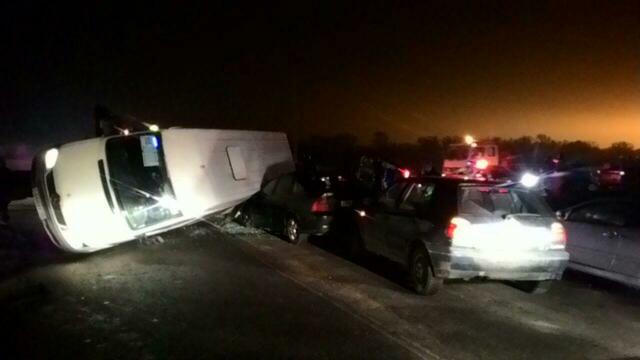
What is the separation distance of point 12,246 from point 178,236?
10.2ft

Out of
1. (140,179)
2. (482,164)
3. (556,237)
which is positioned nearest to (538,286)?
(556,237)

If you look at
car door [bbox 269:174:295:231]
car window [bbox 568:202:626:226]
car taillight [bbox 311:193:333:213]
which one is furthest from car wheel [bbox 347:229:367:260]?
car window [bbox 568:202:626:226]

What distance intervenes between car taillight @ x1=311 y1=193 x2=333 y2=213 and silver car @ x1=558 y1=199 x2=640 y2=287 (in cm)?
404

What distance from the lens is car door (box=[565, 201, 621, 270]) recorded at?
910cm

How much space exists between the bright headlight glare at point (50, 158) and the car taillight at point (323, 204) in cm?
444

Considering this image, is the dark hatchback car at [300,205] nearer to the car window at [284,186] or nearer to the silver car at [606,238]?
the car window at [284,186]

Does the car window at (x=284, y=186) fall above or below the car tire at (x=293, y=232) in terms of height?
above

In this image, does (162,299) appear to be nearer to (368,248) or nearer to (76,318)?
(76,318)

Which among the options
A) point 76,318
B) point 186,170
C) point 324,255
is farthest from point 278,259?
point 76,318

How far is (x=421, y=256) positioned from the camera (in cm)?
848

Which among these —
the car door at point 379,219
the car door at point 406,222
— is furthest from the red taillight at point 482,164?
the car door at point 406,222

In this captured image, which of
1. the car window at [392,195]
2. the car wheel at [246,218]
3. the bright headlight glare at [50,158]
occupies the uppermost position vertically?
the bright headlight glare at [50,158]

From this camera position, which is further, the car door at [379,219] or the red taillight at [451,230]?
the car door at [379,219]

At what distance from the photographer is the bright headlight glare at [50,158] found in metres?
10.4
